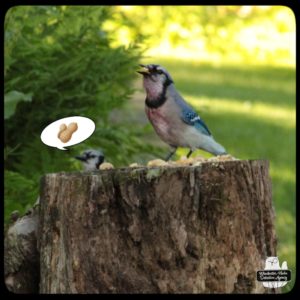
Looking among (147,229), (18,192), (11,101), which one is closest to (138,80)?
(18,192)

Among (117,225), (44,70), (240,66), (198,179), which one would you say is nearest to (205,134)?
(198,179)

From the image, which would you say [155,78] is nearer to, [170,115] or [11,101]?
[170,115]

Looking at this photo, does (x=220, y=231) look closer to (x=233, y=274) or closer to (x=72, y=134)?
(x=233, y=274)

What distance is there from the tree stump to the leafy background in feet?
1.70

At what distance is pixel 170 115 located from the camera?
Result: 4414mm

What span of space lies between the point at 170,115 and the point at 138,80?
4.43 m

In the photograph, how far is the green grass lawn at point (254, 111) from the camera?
348 inches

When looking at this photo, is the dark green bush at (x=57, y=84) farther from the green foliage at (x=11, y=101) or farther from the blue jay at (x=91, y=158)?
the blue jay at (x=91, y=158)

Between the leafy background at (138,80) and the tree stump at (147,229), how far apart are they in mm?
517

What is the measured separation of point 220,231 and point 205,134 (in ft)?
1.54

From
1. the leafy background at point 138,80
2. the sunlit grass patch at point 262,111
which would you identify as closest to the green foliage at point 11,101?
the leafy background at point 138,80

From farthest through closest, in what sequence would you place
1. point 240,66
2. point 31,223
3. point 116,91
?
point 240,66, point 116,91, point 31,223

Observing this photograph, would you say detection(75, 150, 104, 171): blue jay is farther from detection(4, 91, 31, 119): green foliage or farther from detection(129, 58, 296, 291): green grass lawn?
detection(129, 58, 296, 291): green grass lawn

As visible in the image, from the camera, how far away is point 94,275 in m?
4.31
